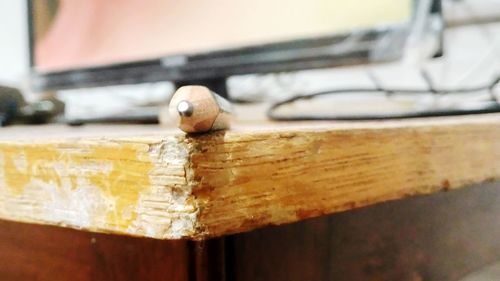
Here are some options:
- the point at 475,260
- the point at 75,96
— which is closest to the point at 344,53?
the point at 475,260

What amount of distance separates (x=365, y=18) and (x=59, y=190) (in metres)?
0.45

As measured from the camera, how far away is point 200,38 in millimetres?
887

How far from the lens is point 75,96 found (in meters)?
1.47

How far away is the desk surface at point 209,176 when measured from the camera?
26cm

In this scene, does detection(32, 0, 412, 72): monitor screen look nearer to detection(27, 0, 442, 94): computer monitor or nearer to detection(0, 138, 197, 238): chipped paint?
detection(27, 0, 442, 94): computer monitor

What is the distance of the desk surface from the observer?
26 cm

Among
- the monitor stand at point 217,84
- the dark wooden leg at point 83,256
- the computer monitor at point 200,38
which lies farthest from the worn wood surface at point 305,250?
the monitor stand at point 217,84

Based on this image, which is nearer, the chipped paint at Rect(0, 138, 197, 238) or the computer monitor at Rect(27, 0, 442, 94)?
the chipped paint at Rect(0, 138, 197, 238)

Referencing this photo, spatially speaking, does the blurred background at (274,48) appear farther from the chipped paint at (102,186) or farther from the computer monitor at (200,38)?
the chipped paint at (102,186)

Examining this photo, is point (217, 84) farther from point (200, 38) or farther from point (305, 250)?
point (305, 250)

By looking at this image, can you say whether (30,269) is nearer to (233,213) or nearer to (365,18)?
(233,213)

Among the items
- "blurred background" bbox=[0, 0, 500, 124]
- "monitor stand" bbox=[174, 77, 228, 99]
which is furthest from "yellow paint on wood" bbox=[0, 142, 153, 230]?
"monitor stand" bbox=[174, 77, 228, 99]

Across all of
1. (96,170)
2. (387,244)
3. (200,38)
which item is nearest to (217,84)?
(200,38)

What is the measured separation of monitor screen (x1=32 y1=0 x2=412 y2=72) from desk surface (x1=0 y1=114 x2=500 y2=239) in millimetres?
323
